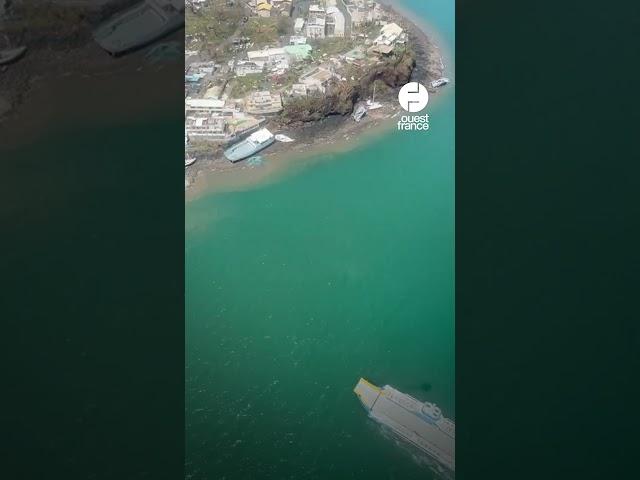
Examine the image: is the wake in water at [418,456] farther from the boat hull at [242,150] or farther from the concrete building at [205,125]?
the concrete building at [205,125]

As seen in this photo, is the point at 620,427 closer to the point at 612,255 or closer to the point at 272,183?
the point at 612,255

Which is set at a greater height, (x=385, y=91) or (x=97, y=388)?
(x=385, y=91)

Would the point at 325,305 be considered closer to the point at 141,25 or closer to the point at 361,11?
the point at 361,11

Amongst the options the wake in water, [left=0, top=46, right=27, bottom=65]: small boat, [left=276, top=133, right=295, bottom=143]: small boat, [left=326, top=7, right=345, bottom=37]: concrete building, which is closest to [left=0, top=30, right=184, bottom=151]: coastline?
[left=0, top=46, right=27, bottom=65]: small boat

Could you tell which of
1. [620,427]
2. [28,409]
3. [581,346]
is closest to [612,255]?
[581,346]

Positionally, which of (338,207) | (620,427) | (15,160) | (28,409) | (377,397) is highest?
(15,160)

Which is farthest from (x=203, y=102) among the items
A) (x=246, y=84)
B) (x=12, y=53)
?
(x=12, y=53)

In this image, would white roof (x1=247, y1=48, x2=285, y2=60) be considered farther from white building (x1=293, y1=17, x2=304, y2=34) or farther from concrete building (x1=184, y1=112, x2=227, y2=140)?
concrete building (x1=184, y1=112, x2=227, y2=140)
